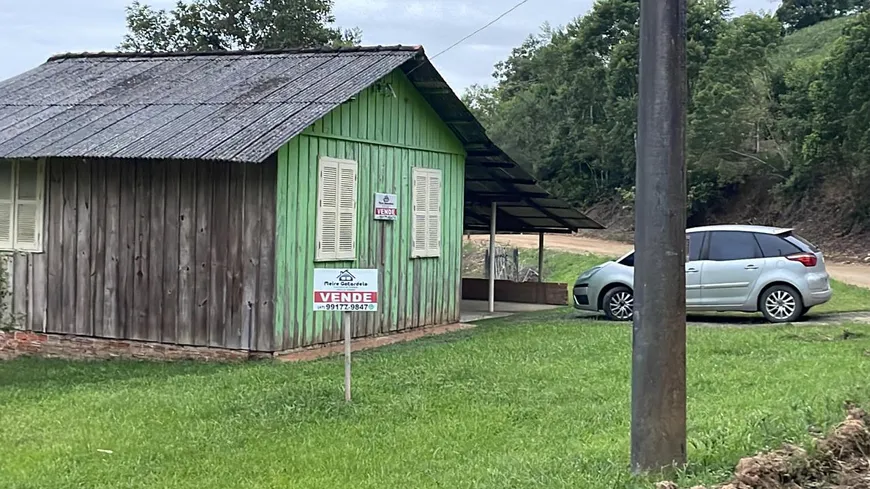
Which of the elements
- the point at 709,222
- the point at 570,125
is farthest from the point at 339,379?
the point at 570,125

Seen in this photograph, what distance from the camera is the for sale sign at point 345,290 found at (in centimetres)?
927

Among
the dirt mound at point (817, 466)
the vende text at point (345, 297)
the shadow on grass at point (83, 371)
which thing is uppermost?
the vende text at point (345, 297)

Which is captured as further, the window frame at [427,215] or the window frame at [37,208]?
the window frame at [427,215]

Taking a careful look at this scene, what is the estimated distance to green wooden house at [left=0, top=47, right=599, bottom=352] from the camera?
12.6 m

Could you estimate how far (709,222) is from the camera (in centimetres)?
4078

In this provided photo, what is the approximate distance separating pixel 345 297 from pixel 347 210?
4666 millimetres

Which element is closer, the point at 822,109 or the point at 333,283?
the point at 333,283

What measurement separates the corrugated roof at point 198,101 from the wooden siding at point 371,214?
15.6 inches

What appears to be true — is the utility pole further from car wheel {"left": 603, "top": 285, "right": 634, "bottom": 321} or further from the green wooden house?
car wheel {"left": 603, "top": 285, "right": 634, "bottom": 321}

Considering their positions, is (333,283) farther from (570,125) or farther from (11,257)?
(570,125)

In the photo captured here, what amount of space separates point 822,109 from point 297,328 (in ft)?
76.4

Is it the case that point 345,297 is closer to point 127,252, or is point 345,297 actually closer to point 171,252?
point 171,252

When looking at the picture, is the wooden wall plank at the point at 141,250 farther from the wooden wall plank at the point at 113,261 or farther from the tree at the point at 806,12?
the tree at the point at 806,12

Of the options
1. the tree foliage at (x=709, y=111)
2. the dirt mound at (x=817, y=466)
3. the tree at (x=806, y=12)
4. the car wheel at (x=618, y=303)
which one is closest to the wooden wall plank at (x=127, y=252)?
the car wheel at (x=618, y=303)
